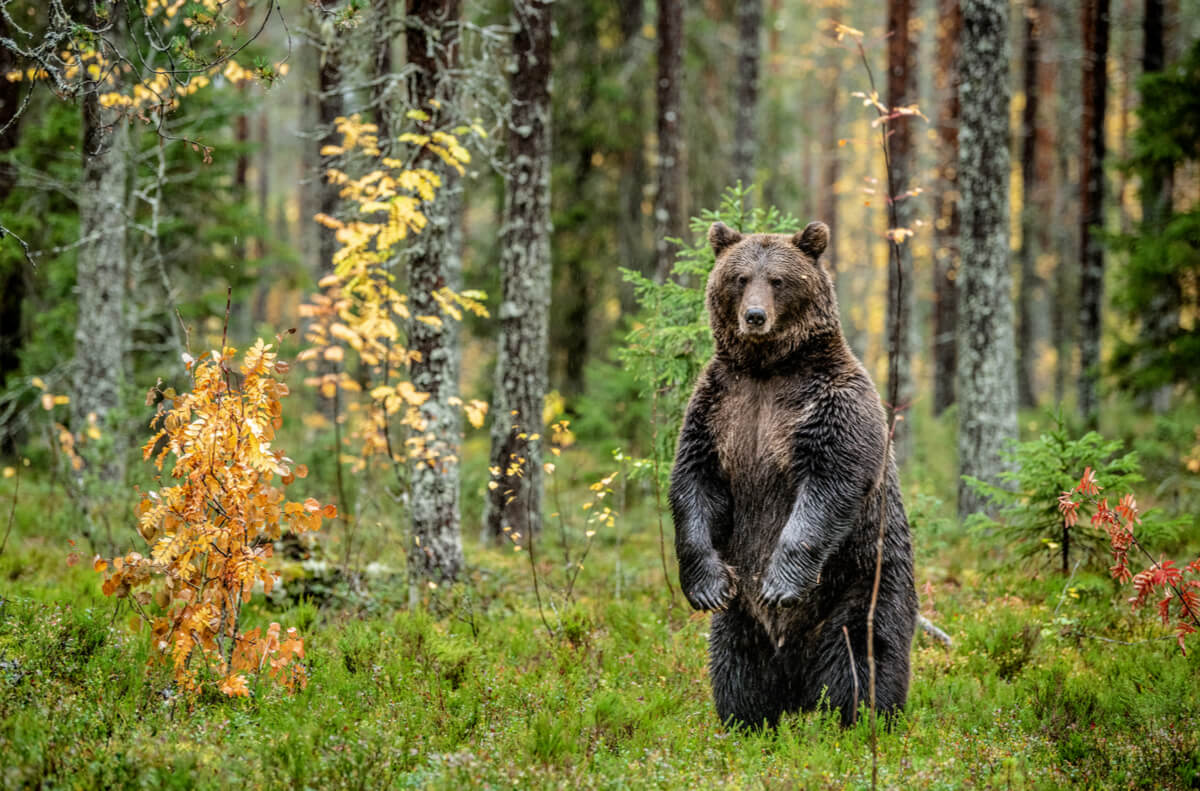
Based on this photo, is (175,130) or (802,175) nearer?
(175,130)

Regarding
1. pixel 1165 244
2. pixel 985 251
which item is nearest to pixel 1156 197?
pixel 1165 244

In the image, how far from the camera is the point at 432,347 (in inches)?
A: 307

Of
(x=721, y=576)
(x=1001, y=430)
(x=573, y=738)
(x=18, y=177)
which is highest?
(x=18, y=177)

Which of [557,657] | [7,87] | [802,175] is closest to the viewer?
[557,657]

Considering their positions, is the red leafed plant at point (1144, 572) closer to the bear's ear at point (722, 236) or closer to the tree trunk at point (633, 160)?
the bear's ear at point (722, 236)

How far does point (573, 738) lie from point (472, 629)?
6.72ft

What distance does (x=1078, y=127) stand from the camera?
23297 mm

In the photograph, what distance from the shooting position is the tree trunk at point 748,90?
52.4 ft

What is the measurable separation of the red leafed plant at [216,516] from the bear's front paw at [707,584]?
199 cm

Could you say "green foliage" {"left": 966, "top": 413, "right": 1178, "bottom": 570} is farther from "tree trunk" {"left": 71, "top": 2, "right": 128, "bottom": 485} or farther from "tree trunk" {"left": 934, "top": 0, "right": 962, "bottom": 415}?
"tree trunk" {"left": 934, "top": 0, "right": 962, "bottom": 415}

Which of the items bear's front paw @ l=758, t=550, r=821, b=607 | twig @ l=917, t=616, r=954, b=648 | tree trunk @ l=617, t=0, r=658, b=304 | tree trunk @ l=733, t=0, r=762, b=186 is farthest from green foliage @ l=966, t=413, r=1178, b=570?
tree trunk @ l=733, t=0, r=762, b=186

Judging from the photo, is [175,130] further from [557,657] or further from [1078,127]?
[1078,127]

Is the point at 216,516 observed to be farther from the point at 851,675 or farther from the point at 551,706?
the point at 851,675

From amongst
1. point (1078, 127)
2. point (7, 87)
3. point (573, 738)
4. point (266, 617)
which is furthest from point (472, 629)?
point (1078, 127)
